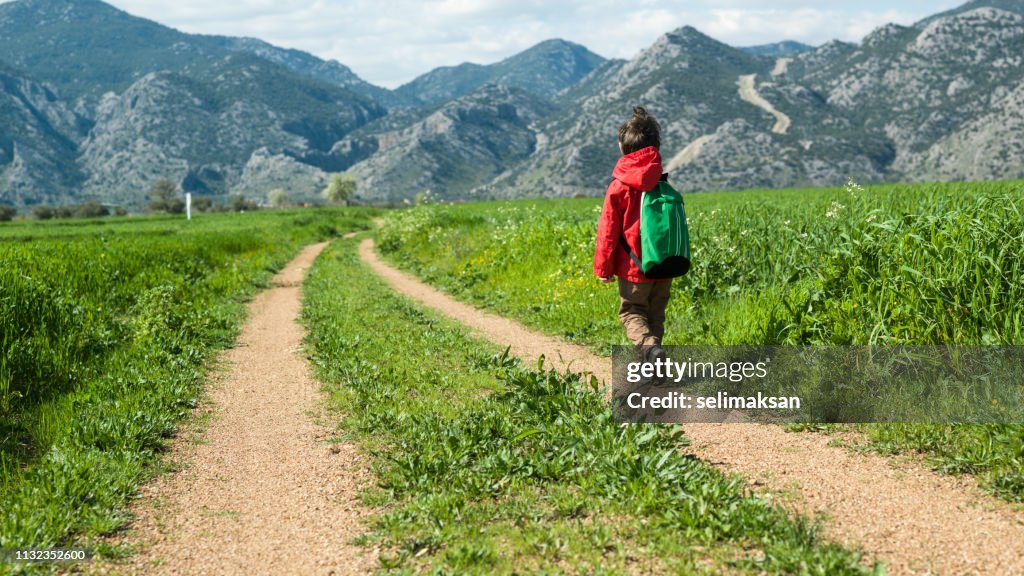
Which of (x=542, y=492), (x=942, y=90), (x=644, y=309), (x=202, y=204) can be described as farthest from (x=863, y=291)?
(x=942, y=90)

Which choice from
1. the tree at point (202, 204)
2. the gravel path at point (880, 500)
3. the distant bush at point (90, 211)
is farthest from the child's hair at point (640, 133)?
the tree at point (202, 204)

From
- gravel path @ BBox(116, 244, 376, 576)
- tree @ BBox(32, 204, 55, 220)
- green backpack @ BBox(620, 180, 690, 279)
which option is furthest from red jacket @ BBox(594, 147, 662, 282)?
tree @ BBox(32, 204, 55, 220)

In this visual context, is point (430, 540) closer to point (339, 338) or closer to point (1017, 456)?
point (1017, 456)

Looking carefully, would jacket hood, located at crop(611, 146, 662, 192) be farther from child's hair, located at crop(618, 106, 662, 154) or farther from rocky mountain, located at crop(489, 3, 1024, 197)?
rocky mountain, located at crop(489, 3, 1024, 197)

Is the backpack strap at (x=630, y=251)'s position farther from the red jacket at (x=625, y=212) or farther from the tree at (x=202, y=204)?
the tree at (x=202, y=204)

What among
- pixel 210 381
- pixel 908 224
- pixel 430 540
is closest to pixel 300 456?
pixel 430 540

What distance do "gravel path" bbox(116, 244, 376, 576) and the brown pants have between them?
9.57 feet

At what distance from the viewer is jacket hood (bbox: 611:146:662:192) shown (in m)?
6.25

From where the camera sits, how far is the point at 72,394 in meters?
7.47

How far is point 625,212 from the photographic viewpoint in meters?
6.50

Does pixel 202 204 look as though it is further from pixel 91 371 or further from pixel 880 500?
pixel 880 500

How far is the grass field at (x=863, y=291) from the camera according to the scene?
18.7 feet

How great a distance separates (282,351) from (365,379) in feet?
9.53

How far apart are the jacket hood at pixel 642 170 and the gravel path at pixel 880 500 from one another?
7.49 ft
